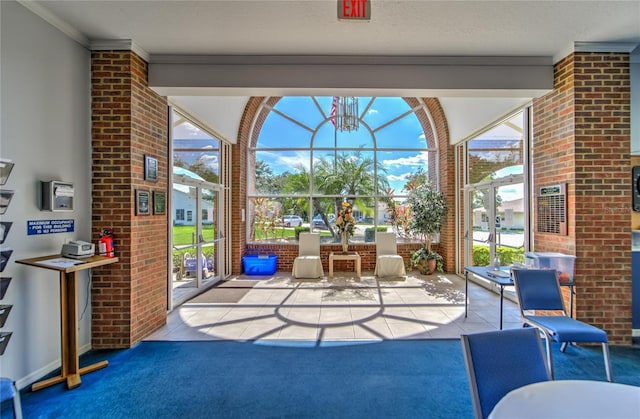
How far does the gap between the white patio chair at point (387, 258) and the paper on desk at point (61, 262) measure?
5449 millimetres

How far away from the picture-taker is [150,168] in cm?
366

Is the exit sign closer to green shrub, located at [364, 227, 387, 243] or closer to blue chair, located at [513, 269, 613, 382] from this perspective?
blue chair, located at [513, 269, 613, 382]

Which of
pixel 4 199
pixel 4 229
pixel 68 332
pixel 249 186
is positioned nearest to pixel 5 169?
pixel 4 199

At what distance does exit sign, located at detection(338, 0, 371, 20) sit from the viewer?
7.43 ft

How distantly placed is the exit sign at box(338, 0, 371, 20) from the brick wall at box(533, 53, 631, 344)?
109 inches

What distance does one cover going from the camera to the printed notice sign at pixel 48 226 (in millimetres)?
2672

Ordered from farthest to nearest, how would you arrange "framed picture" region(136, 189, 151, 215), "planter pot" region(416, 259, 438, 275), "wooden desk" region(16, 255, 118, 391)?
"planter pot" region(416, 259, 438, 275)
"framed picture" region(136, 189, 151, 215)
"wooden desk" region(16, 255, 118, 391)

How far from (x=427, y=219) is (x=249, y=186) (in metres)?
4.39

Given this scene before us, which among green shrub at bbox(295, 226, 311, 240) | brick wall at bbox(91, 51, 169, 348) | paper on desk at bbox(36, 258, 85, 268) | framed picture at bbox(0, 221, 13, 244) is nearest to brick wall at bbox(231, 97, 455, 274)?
green shrub at bbox(295, 226, 311, 240)

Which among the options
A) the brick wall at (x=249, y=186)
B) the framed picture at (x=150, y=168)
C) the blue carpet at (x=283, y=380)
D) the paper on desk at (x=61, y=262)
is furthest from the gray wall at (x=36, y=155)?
the brick wall at (x=249, y=186)

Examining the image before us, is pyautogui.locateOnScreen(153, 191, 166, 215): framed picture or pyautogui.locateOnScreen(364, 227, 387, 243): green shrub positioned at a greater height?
pyautogui.locateOnScreen(153, 191, 166, 215): framed picture

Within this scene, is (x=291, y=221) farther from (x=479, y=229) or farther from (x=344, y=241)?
(x=479, y=229)

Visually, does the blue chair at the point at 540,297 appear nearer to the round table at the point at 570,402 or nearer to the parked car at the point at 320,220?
the round table at the point at 570,402

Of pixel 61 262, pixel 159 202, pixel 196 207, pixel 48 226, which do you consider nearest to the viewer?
pixel 61 262
